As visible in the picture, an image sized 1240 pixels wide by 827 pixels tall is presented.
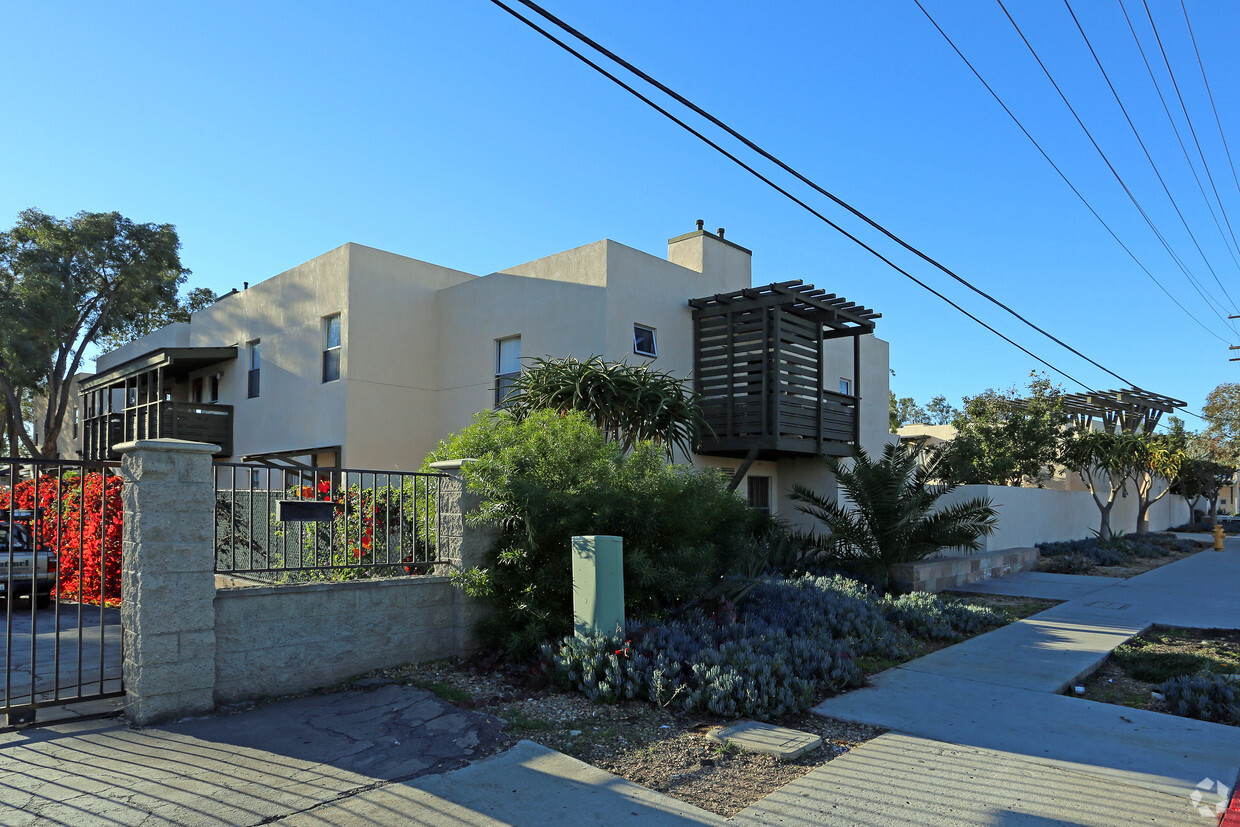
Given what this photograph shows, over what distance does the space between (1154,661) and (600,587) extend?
547 cm

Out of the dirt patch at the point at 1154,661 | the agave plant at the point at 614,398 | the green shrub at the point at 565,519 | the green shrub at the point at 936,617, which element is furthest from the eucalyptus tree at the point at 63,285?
the dirt patch at the point at 1154,661

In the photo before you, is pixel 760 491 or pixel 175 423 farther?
pixel 175 423

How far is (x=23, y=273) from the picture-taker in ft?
91.4

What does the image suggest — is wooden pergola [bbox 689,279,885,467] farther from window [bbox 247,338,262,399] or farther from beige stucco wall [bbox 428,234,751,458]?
window [bbox 247,338,262,399]

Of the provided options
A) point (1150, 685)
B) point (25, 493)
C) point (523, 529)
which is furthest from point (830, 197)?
point (25, 493)

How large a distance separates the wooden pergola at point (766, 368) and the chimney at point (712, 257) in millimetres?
838

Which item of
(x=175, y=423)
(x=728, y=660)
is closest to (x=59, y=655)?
(x=728, y=660)

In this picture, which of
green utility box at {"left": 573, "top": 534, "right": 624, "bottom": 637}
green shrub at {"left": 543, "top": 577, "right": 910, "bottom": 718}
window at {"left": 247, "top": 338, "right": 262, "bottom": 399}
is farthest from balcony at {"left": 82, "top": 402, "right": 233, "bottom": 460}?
green shrub at {"left": 543, "top": 577, "right": 910, "bottom": 718}

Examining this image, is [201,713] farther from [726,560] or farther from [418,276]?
[418,276]

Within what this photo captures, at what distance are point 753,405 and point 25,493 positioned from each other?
11612 millimetres

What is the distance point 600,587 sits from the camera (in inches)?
272

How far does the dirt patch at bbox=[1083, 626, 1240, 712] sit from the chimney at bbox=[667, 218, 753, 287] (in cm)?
963

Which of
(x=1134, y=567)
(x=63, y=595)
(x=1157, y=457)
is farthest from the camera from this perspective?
(x=1157, y=457)

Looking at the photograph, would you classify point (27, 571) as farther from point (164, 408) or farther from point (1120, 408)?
point (1120, 408)
